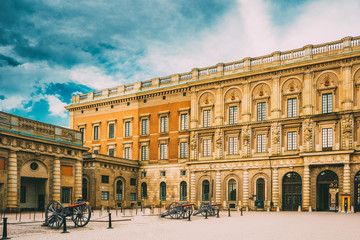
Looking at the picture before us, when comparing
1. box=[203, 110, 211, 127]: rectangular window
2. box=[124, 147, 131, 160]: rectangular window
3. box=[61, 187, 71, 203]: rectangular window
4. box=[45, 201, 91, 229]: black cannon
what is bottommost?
box=[61, 187, 71, 203]: rectangular window

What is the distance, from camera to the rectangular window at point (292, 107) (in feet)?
148

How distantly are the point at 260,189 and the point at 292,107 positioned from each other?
33.4 ft

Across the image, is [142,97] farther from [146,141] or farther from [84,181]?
[84,181]

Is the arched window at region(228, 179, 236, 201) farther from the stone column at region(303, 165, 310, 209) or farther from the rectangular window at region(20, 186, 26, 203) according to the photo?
the rectangular window at region(20, 186, 26, 203)

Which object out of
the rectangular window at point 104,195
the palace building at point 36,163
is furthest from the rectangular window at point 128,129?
the palace building at point 36,163

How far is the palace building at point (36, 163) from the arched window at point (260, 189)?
66.2 ft

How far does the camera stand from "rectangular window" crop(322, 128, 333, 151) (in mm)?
42062

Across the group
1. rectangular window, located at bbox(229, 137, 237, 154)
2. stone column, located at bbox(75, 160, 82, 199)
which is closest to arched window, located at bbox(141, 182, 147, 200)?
rectangular window, located at bbox(229, 137, 237, 154)

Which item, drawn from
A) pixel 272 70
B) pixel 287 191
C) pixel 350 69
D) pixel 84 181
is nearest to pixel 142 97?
pixel 84 181

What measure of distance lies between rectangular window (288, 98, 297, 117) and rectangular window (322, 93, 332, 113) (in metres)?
3.11

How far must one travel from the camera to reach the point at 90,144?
6072 cm

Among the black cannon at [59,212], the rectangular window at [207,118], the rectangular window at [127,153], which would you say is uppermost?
the rectangular window at [207,118]

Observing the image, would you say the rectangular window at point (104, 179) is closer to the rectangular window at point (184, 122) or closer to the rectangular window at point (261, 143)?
the rectangular window at point (184, 122)

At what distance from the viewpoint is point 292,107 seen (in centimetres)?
4519
